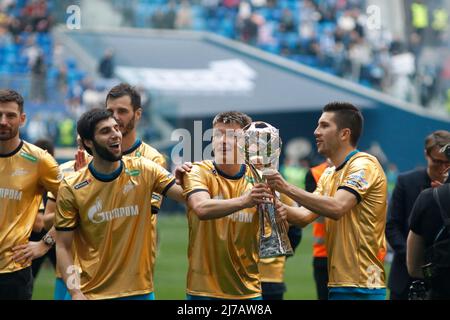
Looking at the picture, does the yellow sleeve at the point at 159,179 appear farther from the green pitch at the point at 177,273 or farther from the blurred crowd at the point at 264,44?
the blurred crowd at the point at 264,44

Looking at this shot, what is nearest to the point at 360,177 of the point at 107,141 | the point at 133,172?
the point at 133,172

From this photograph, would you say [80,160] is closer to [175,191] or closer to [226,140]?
[175,191]

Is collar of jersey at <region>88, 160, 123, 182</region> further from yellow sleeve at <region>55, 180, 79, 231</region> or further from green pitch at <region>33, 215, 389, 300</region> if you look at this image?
green pitch at <region>33, 215, 389, 300</region>

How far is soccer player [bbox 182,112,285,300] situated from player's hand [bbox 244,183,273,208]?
0.47 m

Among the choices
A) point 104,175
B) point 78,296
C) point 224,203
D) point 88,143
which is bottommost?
point 78,296

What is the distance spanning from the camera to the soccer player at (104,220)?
5.92m

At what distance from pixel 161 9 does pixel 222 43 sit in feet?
7.23

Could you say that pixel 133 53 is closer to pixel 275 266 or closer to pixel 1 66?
pixel 1 66

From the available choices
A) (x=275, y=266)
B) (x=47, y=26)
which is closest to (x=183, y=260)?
(x=275, y=266)

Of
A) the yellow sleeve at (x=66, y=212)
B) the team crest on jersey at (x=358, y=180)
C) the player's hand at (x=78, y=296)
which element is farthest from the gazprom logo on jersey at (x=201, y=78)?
the player's hand at (x=78, y=296)

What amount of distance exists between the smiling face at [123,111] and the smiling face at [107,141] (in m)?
1.22

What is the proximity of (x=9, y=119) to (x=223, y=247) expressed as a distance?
72.0 inches

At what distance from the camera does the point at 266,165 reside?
229 inches

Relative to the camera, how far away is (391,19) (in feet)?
97.5
